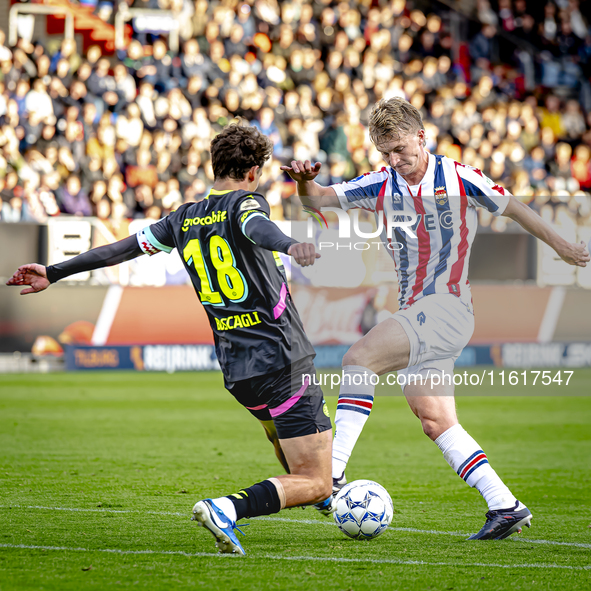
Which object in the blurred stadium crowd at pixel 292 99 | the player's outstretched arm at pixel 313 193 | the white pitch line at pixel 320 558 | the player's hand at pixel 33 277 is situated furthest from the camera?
the blurred stadium crowd at pixel 292 99

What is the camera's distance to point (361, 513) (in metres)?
4.94

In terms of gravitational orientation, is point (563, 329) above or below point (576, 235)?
below

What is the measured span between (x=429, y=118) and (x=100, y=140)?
7.44 meters

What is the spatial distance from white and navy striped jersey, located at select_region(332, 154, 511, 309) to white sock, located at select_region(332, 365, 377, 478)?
58 centimetres

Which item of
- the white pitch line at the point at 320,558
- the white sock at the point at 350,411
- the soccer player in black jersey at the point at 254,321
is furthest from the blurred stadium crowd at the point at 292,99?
the white pitch line at the point at 320,558

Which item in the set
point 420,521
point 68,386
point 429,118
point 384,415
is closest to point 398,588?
point 420,521

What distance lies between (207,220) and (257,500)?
134 cm

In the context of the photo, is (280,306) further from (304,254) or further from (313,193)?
(313,193)

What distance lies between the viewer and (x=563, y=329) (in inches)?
667

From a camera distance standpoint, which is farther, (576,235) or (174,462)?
(576,235)

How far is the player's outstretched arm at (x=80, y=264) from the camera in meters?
4.79

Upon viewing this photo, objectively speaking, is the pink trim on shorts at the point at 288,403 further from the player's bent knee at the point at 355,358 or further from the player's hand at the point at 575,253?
the player's hand at the point at 575,253

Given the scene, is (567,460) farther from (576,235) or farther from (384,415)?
(576,235)

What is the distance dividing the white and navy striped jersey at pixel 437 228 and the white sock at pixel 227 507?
5.36ft
